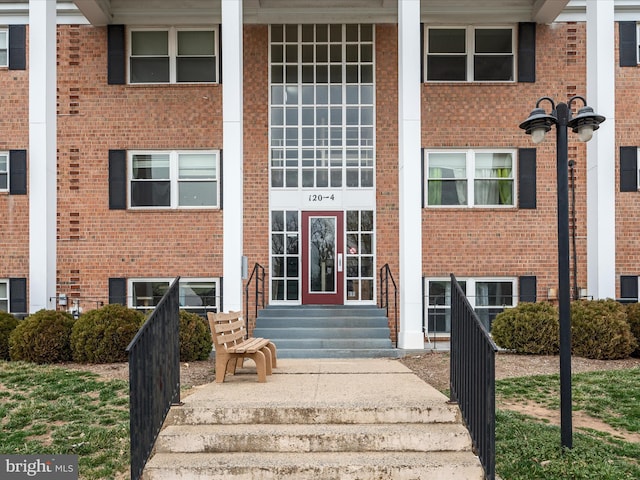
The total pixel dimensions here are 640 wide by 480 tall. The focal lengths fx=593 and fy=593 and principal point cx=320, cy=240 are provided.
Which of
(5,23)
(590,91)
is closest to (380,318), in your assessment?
(590,91)

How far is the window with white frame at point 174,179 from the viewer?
45.9 feet

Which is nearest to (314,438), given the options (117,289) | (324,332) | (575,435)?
(575,435)

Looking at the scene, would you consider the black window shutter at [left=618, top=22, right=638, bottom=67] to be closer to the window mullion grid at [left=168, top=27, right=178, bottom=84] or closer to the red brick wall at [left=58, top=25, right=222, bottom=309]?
the red brick wall at [left=58, top=25, right=222, bottom=309]

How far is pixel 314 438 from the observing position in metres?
Result: 5.38

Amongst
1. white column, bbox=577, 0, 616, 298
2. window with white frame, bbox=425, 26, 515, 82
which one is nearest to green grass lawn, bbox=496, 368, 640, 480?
white column, bbox=577, 0, 616, 298

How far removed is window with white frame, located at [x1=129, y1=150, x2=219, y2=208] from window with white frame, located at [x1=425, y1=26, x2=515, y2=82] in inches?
223

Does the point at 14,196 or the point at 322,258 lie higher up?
the point at 14,196

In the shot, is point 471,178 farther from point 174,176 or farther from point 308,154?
point 174,176

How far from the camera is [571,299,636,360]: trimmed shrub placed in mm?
10219

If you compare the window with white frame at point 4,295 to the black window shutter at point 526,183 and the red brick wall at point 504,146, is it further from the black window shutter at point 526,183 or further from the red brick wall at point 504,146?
the black window shutter at point 526,183

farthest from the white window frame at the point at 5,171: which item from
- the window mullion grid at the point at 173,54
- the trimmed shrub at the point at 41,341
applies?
the trimmed shrub at the point at 41,341

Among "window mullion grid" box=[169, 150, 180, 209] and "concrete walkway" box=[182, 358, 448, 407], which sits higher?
"window mullion grid" box=[169, 150, 180, 209]

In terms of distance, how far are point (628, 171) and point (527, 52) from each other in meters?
3.63

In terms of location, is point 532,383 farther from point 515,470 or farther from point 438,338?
point 438,338
